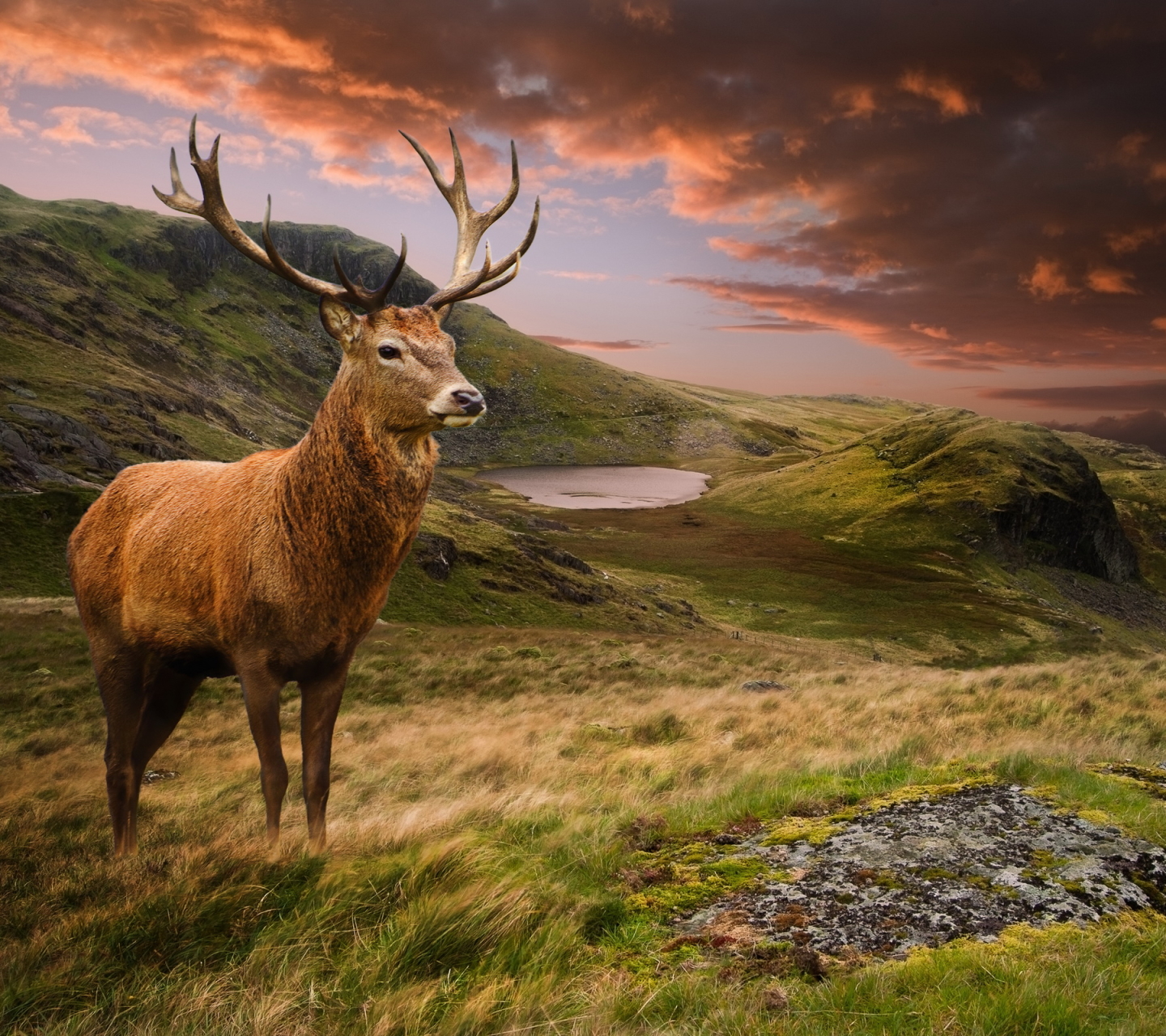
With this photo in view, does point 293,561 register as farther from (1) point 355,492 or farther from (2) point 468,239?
(2) point 468,239

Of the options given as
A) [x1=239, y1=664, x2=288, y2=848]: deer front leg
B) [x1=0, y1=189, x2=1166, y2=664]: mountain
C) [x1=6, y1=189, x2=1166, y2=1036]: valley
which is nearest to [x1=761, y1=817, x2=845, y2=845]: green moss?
[x1=6, y1=189, x2=1166, y2=1036]: valley

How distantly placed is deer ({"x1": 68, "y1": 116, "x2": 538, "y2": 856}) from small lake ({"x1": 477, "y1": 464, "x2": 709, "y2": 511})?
307 feet

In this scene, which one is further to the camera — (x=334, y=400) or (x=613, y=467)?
(x=613, y=467)

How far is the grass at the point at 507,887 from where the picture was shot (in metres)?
2.77

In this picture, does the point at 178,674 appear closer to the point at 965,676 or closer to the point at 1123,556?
the point at 965,676

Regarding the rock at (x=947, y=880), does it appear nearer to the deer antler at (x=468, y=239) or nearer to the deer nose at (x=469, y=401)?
the deer nose at (x=469, y=401)

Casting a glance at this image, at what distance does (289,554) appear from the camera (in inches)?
212

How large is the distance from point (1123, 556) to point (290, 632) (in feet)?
373

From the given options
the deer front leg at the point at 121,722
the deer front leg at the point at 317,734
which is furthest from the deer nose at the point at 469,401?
the deer front leg at the point at 121,722

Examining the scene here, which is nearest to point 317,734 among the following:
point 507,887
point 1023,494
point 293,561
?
point 293,561

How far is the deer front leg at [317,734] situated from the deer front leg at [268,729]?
0.66 ft

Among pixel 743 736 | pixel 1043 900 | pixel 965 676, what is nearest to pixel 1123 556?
pixel 965 676

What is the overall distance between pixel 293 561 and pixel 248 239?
338 cm

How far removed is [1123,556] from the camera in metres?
91.2
